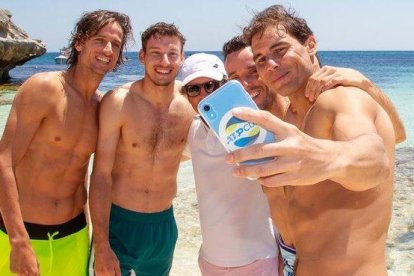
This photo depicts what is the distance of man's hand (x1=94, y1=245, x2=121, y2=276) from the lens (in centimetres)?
286

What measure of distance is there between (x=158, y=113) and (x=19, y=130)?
1.02 meters

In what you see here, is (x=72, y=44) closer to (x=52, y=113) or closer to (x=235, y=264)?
(x=52, y=113)

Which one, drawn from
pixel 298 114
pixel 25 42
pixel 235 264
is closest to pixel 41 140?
pixel 235 264

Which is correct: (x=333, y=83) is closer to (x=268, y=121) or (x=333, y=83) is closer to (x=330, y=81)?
(x=330, y=81)

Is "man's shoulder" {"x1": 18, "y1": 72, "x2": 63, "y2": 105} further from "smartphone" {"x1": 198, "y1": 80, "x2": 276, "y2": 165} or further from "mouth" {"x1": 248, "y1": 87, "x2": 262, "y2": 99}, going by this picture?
"smartphone" {"x1": 198, "y1": 80, "x2": 276, "y2": 165}

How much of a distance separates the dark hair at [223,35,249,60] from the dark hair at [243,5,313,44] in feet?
2.04

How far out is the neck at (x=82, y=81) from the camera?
10.3ft

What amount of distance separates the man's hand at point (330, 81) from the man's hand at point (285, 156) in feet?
2.53

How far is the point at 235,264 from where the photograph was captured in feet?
8.66

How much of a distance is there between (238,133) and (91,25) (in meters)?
2.24

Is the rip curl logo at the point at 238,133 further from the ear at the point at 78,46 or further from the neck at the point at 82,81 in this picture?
the ear at the point at 78,46

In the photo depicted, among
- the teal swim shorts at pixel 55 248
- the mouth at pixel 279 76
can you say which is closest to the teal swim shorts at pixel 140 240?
the teal swim shorts at pixel 55 248

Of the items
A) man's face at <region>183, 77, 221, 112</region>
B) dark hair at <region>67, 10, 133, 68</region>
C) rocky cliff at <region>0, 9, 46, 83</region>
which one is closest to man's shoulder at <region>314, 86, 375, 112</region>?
man's face at <region>183, 77, 221, 112</region>

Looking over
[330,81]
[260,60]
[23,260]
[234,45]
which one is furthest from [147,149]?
[330,81]
